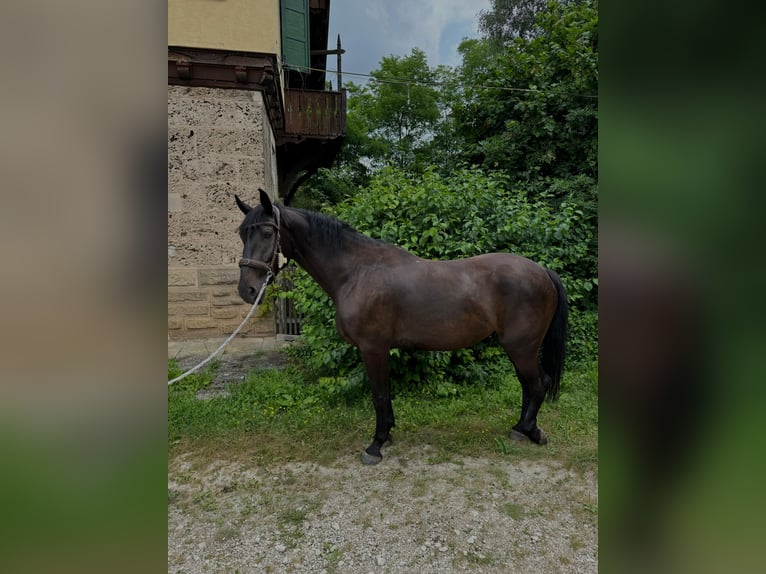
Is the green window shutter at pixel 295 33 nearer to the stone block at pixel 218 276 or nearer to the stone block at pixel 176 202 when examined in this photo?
the stone block at pixel 176 202

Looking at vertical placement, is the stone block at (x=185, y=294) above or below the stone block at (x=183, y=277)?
below

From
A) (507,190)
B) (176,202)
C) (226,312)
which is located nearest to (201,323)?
(226,312)

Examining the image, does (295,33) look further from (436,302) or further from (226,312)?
(436,302)

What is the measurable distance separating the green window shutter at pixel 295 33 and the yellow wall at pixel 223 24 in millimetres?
1888

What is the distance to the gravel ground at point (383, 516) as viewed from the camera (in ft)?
5.84

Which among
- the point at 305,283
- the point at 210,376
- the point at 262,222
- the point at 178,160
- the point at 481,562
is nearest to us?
the point at 481,562

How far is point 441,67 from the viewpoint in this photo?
18.8 meters

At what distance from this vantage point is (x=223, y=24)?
5484 mm

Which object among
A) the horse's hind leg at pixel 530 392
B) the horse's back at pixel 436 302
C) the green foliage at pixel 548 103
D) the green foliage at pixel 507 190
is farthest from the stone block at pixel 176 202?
the green foliage at pixel 548 103

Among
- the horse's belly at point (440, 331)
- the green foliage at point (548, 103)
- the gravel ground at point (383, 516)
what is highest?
the green foliage at point (548, 103)
